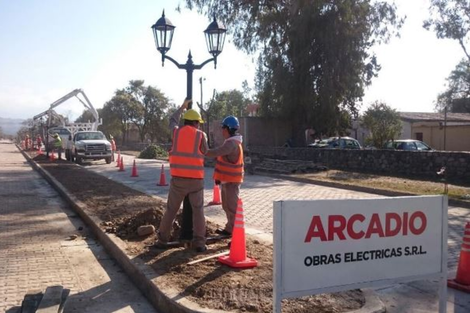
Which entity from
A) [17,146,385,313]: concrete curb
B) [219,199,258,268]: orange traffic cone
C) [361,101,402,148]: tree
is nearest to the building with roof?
[361,101,402,148]: tree

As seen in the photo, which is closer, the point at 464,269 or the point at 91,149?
the point at 464,269

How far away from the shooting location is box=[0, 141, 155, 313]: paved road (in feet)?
18.0

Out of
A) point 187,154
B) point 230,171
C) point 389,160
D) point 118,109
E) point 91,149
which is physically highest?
point 118,109

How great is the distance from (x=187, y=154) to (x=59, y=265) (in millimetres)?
2370

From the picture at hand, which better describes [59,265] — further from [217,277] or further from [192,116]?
[192,116]

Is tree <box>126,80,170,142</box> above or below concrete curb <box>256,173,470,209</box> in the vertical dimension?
above

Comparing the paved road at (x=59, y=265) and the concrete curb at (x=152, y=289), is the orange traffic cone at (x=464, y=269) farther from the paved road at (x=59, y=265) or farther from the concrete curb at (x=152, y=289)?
the paved road at (x=59, y=265)

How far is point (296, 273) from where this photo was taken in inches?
155

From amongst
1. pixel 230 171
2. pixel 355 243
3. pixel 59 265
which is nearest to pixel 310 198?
pixel 230 171

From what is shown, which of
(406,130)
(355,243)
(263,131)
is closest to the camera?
(355,243)

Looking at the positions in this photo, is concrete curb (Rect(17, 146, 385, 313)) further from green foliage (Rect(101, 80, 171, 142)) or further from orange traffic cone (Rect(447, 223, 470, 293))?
green foliage (Rect(101, 80, 171, 142))

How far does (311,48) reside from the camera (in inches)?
1200

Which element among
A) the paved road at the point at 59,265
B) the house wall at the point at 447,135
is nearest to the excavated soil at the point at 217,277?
the paved road at the point at 59,265

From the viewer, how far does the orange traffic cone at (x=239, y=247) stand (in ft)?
19.7
